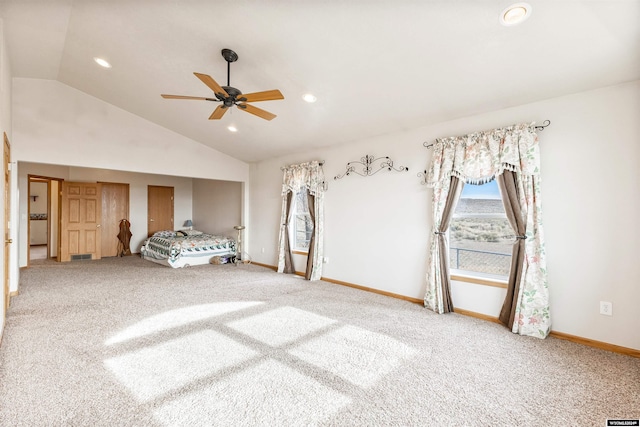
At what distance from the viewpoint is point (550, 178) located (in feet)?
10.3

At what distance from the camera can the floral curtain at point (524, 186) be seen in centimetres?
310

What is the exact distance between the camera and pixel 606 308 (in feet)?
9.38

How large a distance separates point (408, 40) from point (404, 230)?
8.18 ft

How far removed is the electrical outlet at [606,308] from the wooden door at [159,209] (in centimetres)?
951

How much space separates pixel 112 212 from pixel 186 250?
300 cm

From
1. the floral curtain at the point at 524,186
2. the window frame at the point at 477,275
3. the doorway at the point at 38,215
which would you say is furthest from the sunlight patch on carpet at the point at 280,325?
the doorway at the point at 38,215

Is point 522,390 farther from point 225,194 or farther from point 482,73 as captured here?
point 225,194

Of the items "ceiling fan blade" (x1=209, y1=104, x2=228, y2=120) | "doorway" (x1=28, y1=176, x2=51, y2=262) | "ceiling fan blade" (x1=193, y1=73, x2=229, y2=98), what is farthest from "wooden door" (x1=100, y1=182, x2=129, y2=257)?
"ceiling fan blade" (x1=193, y1=73, x2=229, y2=98)

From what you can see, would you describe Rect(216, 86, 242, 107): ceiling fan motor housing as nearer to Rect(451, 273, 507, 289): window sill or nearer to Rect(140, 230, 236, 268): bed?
Rect(451, 273, 507, 289): window sill

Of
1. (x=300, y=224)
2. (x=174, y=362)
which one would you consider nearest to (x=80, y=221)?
(x=300, y=224)

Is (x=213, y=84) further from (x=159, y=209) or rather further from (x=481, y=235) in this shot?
(x=159, y=209)

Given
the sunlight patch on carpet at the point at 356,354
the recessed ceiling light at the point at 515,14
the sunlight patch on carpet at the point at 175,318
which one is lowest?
the sunlight patch on carpet at the point at 356,354

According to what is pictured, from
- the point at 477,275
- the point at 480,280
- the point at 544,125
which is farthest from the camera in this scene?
the point at 477,275

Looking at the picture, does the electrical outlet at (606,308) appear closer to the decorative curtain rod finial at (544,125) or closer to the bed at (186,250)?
the decorative curtain rod finial at (544,125)
